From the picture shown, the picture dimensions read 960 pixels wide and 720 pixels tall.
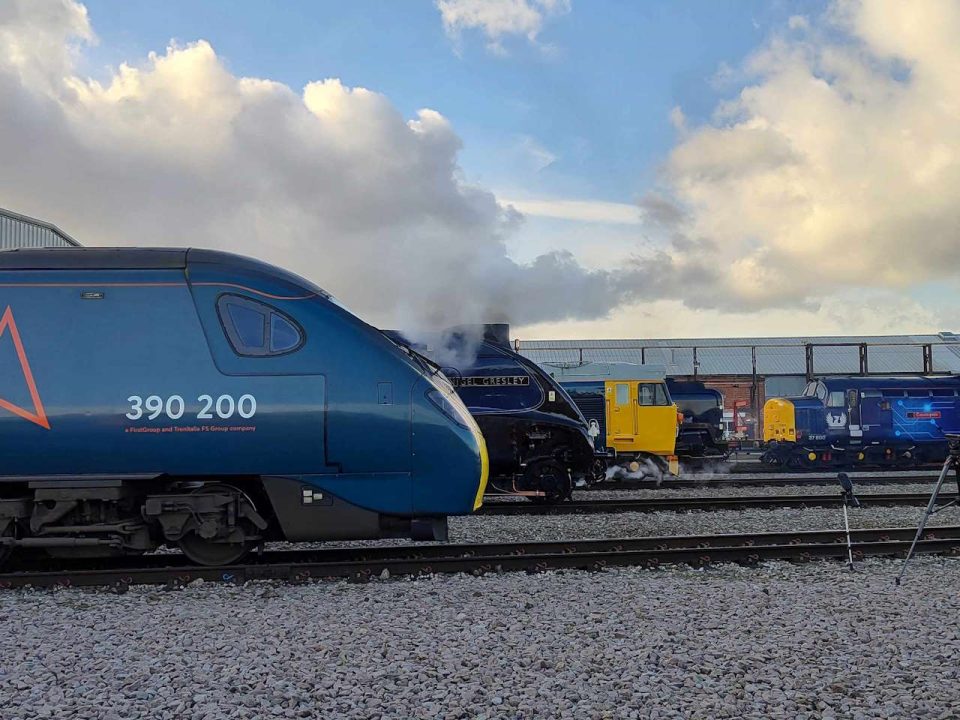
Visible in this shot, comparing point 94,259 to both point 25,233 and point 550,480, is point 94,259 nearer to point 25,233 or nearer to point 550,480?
point 550,480

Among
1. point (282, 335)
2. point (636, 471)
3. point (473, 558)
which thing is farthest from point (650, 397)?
point (282, 335)

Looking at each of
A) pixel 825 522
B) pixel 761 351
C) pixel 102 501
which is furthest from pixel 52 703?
pixel 761 351

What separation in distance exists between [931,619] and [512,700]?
391 cm

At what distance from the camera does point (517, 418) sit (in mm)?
14539

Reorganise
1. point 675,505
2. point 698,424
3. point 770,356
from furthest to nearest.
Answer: point 770,356 < point 698,424 < point 675,505

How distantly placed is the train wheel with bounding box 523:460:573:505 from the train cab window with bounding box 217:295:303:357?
25.4 feet

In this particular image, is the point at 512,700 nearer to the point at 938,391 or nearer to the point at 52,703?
the point at 52,703

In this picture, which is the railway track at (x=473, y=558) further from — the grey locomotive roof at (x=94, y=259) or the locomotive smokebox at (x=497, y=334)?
the locomotive smokebox at (x=497, y=334)

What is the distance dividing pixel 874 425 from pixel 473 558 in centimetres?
2104

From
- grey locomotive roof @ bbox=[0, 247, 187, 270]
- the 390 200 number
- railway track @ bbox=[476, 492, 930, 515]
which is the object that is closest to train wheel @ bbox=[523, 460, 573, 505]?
railway track @ bbox=[476, 492, 930, 515]

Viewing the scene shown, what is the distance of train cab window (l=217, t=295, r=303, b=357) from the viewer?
7.59m

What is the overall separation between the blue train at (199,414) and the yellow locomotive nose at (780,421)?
2103cm

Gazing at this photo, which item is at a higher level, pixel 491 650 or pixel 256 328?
pixel 256 328

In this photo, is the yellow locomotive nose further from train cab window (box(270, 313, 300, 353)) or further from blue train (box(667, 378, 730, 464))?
train cab window (box(270, 313, 300, 353))
